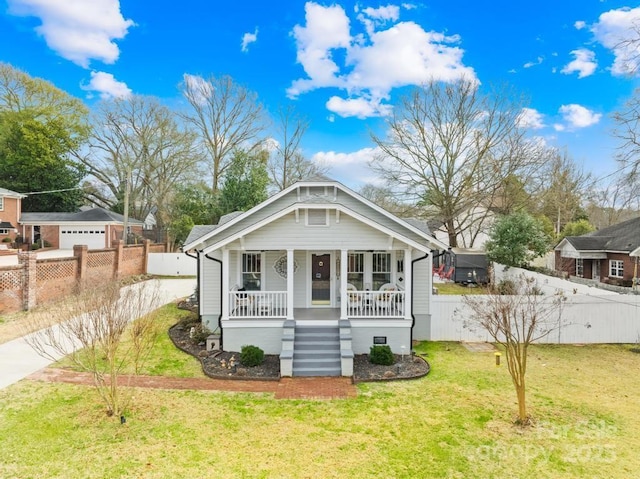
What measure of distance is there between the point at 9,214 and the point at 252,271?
3217 centimetres

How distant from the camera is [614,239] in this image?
85.6ft

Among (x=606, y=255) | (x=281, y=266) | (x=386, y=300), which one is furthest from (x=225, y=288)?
(x=606, y=255)

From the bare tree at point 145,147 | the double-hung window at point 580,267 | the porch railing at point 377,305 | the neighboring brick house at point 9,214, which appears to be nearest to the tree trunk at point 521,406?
the porch railing at point 377,305

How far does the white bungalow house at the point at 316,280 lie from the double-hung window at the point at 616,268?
1956 centimetres

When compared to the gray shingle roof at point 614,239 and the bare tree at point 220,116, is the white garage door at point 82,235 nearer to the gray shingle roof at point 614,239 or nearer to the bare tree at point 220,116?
the bare tree at point 220,116

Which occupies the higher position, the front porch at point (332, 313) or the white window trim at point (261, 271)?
the white window trim at point (261, 271)

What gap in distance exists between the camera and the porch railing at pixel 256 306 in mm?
11922

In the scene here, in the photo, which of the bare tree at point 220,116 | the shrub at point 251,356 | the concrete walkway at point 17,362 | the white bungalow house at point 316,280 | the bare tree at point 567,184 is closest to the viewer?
the concrete walkway at point 17,362

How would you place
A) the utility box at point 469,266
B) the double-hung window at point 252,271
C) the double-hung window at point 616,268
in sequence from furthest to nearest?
the utility box at point 469,266, the double-hung window at point 616,268, the double-hung window at point 252,271

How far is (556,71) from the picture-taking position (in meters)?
23.7

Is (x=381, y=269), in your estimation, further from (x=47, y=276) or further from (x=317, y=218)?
(x=47, y=276)

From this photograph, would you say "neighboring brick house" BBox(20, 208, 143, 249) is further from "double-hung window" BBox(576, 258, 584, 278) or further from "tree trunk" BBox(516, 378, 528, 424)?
"double-hung window" BBox(576, 258, 584, 278)

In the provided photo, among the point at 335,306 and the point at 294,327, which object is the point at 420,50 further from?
the point at 294,327

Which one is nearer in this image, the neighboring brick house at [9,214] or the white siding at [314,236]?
the white siding at [314,236]
